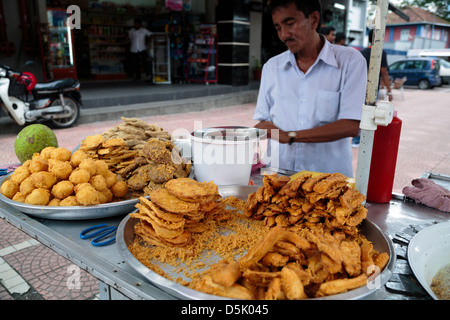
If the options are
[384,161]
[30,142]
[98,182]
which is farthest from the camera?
[30,142]

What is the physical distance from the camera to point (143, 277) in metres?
0.97

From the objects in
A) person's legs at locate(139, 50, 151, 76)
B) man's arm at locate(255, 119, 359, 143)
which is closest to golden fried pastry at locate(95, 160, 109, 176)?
man's arm at locate(255, 119, 359, 143)

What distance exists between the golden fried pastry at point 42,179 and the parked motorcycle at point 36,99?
5.56m

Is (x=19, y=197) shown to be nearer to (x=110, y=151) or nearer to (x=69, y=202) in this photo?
(x=69, y=202)

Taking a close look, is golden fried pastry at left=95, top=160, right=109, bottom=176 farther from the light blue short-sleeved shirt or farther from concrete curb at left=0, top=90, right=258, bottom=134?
concrete curb at left=0, top=90, right=258, bottom=134

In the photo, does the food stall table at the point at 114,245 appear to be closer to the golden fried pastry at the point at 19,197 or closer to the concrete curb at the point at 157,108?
the golden fried pastry at the point at 19,197

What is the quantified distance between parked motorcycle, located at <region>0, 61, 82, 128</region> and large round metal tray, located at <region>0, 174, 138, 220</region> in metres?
5.59

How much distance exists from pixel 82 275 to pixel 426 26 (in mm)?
40624

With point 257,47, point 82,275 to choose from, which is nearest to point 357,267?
point 82,275

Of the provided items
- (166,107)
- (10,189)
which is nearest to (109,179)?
(10,189)

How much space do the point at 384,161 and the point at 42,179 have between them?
1.39m

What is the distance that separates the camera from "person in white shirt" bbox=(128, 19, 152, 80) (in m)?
11.7

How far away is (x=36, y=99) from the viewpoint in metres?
6.57
